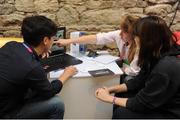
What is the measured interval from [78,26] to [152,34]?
1089 mm

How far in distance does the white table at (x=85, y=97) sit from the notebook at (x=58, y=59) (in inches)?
7.1

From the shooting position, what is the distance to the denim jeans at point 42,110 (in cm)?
186

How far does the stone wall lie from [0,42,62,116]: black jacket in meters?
0.83

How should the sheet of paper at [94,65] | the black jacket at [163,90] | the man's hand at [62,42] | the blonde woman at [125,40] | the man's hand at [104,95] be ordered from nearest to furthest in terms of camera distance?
1. the black jacket at [163,90]
2. the man's hand at [104,95]
3. the sheet of paper at [94,65]
4. the blonde woman at [125,40]
5. the man's hand at [62,42]

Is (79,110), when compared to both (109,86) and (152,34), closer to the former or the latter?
(109,86)

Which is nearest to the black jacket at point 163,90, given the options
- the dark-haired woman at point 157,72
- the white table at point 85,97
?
the dark-haired woman at point 157,72

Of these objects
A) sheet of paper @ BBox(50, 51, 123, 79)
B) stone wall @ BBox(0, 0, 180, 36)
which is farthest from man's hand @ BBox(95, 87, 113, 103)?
stone wall @ BBox(0, 0, 180, 36)

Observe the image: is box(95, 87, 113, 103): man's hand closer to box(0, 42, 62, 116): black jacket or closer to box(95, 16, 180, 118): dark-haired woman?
box(95, 16, 180, 118): dark-haired woman

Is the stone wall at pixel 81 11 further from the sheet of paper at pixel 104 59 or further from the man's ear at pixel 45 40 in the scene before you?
the man's ear at pixel 45 40

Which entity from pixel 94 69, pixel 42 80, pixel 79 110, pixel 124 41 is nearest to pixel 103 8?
pixel 124 41

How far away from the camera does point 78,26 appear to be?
272 centimetres

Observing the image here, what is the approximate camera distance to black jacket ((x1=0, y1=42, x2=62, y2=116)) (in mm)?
1727

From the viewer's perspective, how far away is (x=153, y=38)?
175cm

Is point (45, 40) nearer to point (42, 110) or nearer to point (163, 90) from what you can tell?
point (42, 110)
